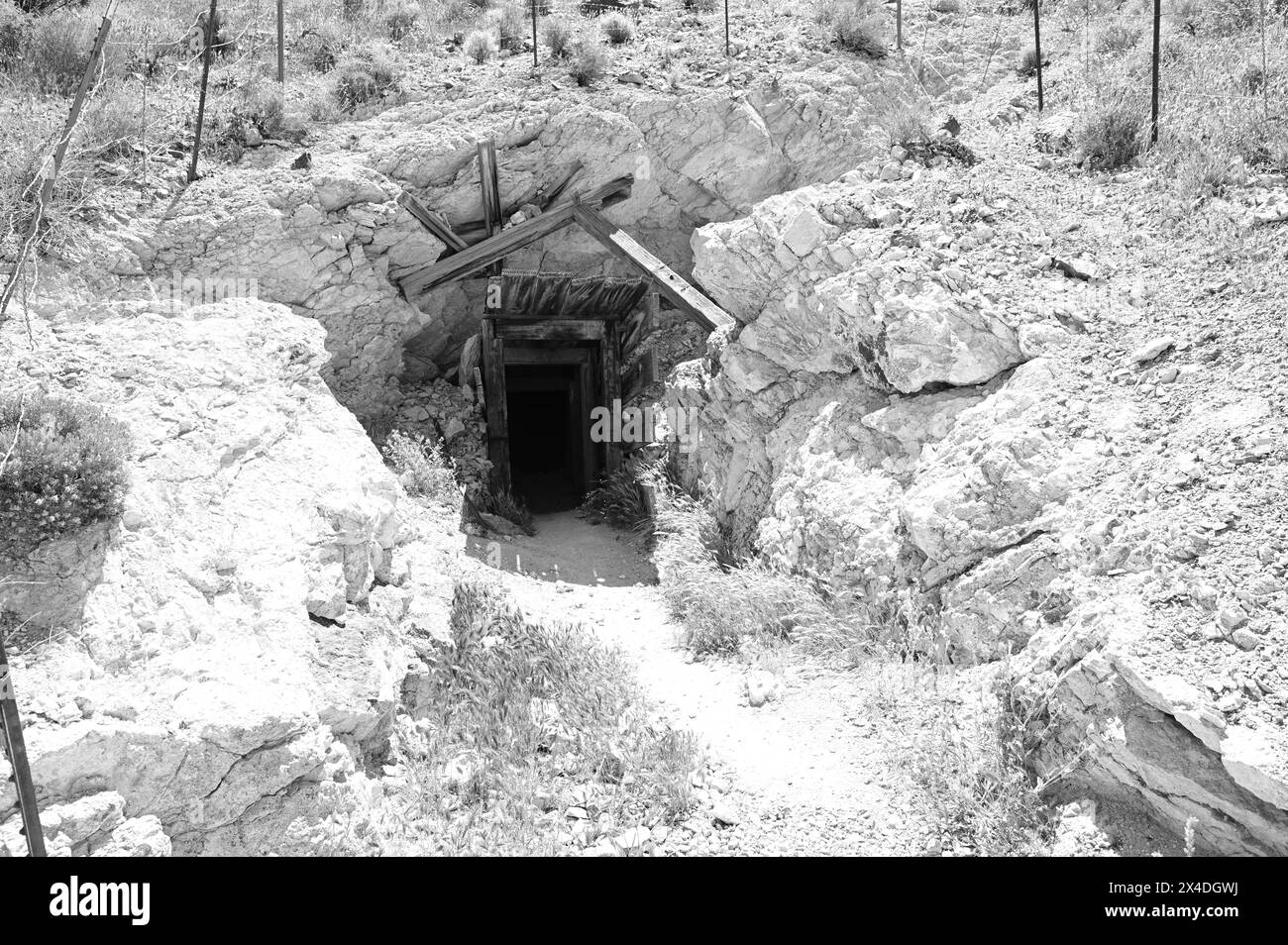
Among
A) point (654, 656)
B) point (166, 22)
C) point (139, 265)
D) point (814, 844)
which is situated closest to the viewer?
point (814, 844)

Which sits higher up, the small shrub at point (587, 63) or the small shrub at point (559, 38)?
the small shrub at point (559, 38)

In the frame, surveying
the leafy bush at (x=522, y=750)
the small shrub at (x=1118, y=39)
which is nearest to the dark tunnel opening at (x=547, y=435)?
the leafy bush at (x=522, y=750)

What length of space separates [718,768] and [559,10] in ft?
39.1

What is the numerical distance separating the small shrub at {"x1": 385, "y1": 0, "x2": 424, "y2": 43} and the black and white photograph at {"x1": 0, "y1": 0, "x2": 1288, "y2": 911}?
11 cm

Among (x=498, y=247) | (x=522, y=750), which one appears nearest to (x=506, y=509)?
(x=498, y=247)

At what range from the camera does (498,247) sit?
379 inches

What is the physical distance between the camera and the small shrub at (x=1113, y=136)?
7617 millimetres

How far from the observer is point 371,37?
447 inches

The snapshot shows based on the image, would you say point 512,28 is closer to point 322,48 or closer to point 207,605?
point 322,48

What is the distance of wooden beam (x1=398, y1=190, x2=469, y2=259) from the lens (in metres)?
9.18

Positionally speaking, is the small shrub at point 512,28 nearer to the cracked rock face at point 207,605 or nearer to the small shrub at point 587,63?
the small shrub at point 587,63

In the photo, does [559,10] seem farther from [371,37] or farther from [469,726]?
[469,726]

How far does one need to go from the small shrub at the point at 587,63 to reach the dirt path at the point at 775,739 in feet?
21.6
